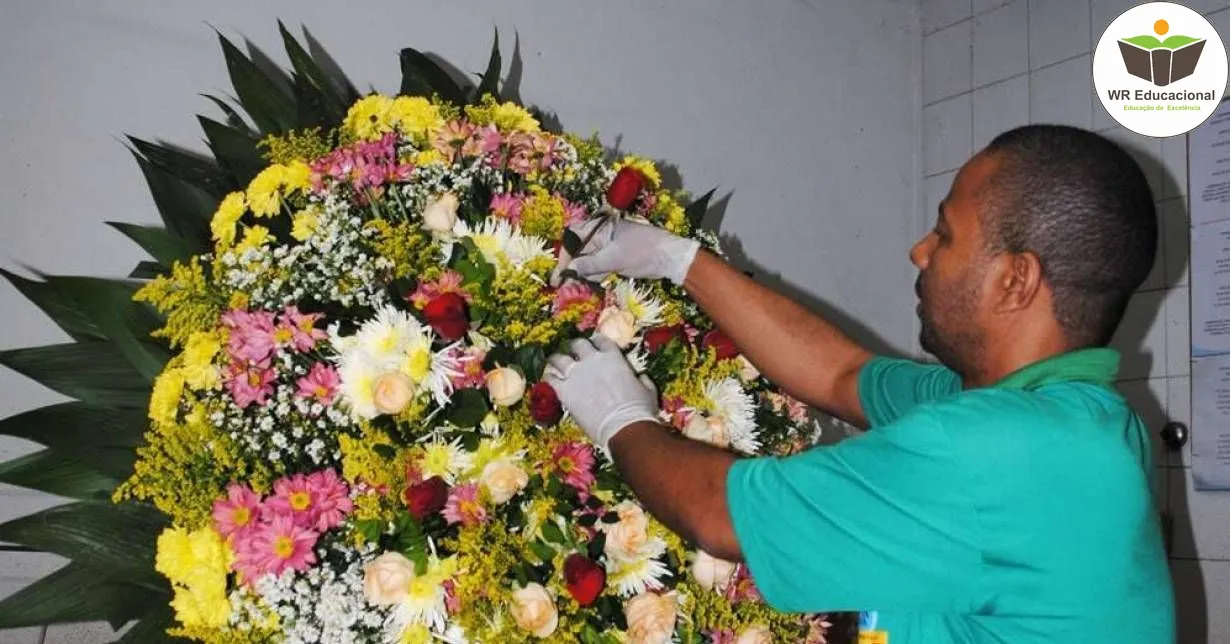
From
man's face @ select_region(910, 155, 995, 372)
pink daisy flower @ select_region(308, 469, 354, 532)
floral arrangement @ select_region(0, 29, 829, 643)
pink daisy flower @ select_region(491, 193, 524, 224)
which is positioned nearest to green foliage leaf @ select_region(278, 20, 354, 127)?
floral arrangement @ select_region(0, 29, 829, 643)

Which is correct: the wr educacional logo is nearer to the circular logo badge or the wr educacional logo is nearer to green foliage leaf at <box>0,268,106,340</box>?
the circular logo badge

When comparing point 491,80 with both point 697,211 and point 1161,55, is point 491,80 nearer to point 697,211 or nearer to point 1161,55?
point 697,211

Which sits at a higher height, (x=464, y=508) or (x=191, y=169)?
(x=191, y=169)

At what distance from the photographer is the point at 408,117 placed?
121 centimetres

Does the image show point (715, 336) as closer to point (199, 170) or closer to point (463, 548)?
point (463, 548)

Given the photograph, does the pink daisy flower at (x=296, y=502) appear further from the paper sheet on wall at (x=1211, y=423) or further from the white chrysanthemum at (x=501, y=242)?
the paper sheet on wall at (x=1211, y=423)

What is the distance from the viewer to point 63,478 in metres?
1.07

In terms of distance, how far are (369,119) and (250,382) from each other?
1.15 feet

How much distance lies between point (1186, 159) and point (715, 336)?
138 centimetres

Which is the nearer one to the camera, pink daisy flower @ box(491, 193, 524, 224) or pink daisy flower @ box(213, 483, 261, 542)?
pink daisy flower @ box(213, 483, 261, 542)

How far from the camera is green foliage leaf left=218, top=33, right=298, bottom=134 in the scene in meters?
1.24

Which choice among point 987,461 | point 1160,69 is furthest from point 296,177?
point 1160,69

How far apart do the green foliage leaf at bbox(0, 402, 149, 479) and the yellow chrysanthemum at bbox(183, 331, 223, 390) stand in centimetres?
12

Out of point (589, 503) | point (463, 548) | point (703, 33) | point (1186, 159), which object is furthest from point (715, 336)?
point (1186, 159)
